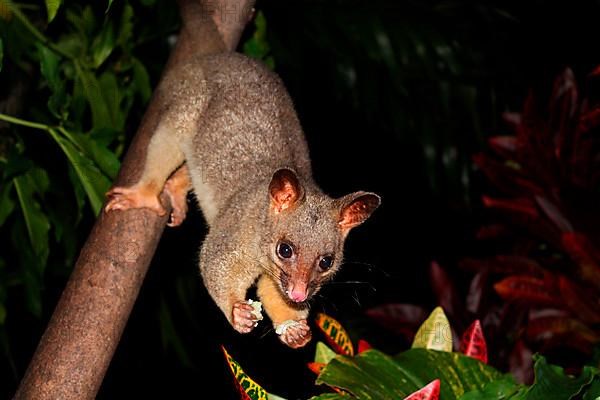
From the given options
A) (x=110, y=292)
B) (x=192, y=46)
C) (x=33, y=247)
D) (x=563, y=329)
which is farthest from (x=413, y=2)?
(x=110, y=292)

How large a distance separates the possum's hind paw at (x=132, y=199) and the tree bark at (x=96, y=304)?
3 centimetres

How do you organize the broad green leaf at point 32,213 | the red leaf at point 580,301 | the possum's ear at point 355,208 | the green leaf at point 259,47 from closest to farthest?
the possum's ear at point 355,208 < the broad green leaf at point 32,213 < the red leaf at point 580,301 < the green leaf at point 259,47

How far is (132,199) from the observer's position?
303cm

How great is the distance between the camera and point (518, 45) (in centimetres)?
570

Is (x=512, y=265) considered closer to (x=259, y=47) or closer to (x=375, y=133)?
(x=259, y=47)

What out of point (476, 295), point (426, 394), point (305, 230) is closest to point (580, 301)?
point (476, 295)

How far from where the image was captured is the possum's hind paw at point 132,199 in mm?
3014

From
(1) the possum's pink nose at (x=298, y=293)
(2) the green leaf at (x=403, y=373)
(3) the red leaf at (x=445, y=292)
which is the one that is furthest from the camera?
(3) the red leaf at (x=445, y=292)

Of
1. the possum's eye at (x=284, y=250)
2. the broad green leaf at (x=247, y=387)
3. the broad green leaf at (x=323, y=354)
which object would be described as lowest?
the broad green leaf at (x=323, y=354)

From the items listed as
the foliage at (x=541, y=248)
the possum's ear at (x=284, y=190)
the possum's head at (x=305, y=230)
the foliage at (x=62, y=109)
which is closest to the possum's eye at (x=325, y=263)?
the possum's head at (x=305, y=230)

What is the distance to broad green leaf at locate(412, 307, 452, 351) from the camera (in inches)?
96.5

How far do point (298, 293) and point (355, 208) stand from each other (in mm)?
409

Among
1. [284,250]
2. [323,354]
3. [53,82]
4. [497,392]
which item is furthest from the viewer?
[53,82]

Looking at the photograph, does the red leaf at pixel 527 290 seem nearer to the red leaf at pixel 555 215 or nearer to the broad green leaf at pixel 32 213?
the red leaf at pixel 555 215
